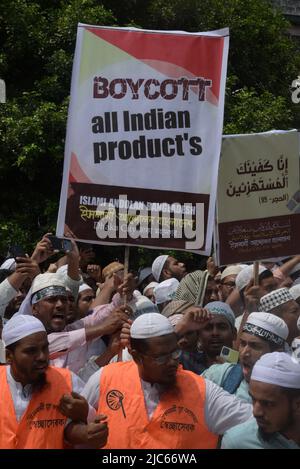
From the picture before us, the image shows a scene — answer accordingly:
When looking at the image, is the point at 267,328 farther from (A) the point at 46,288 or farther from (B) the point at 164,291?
(B) the point at 164,291

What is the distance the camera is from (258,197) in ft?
25.6

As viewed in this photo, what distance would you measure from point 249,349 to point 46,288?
1.43 meters

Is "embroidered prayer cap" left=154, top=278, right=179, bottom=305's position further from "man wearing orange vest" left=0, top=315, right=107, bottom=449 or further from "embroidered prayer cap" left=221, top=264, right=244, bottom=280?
Result: "man wearing orange vest" left=0, top=315, right=107, bottom=449

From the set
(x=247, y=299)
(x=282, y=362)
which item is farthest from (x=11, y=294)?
(x=282, y=362)

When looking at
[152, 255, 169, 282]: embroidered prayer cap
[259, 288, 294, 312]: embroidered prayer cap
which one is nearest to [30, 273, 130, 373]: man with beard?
[259, 288, 294, 312]: embroidered prayer cap

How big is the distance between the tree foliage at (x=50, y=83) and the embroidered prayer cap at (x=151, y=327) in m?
8.68

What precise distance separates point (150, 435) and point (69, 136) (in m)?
2.12

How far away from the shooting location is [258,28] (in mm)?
17094

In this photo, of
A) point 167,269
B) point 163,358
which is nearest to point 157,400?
point 163,358

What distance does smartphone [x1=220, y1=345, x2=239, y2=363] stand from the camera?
5734 millimetres

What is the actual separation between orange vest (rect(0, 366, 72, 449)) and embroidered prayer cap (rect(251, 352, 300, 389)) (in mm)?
892

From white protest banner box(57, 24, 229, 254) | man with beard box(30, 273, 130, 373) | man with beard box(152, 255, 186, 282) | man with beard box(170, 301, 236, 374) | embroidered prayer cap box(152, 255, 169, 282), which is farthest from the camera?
embroidered prayer cap box(152, 255, 169, 282)

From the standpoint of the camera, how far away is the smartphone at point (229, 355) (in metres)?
5.73

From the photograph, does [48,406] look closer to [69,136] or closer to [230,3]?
[69,136]
